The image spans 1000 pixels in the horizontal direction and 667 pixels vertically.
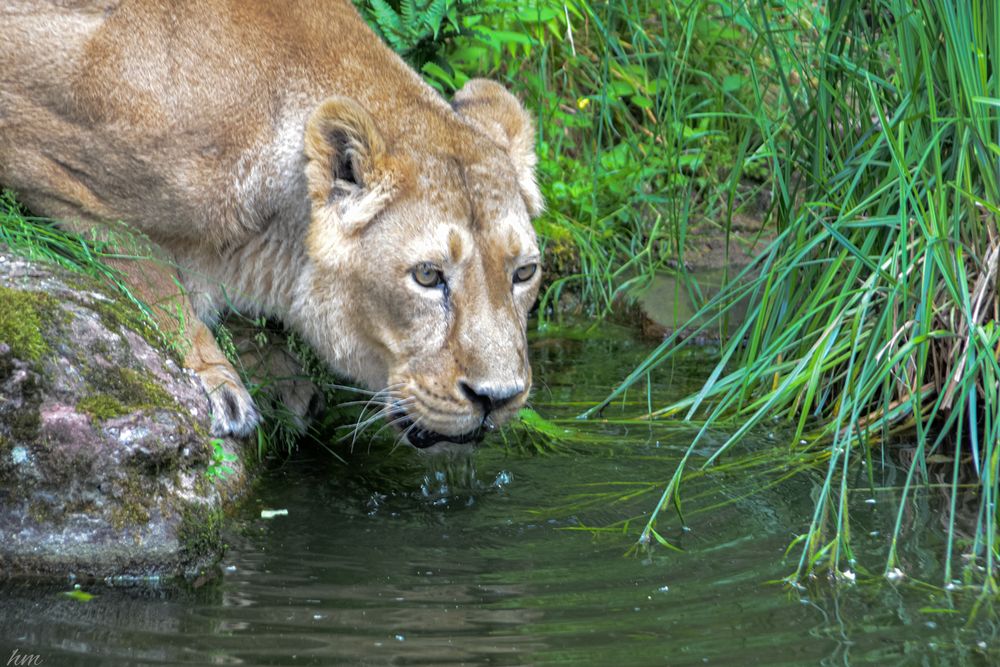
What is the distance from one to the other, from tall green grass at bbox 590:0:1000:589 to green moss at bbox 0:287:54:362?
7.27ft

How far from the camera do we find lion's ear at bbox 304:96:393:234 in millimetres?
5133

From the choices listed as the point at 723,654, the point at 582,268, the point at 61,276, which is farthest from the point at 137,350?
the point at 582,268

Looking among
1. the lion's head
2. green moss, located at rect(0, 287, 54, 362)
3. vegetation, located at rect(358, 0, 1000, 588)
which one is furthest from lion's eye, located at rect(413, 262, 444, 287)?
green moss, located at rect(0, 287, 54, 362)

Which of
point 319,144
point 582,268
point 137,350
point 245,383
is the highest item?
point 319,144

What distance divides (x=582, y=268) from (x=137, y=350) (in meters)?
4.09

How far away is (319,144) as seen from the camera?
17.1 ft

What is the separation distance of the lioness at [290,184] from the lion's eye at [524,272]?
0.05 feet

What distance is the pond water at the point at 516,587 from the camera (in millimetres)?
3855

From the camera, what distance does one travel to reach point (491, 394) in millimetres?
4992

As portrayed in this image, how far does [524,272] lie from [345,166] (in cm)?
84

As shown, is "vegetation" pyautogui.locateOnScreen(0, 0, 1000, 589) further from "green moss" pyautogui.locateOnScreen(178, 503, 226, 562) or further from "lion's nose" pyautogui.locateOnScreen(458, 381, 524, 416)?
"green moss" pyautogui.locateOnScreen(178, 503, 226, 562)

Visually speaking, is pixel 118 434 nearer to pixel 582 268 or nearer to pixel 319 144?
pixel 319 144

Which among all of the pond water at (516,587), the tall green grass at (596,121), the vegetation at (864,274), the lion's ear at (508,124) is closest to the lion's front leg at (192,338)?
the vegetation at (864,274)

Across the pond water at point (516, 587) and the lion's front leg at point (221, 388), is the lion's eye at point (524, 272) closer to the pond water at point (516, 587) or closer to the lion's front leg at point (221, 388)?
the pond water at point (516, 587)
